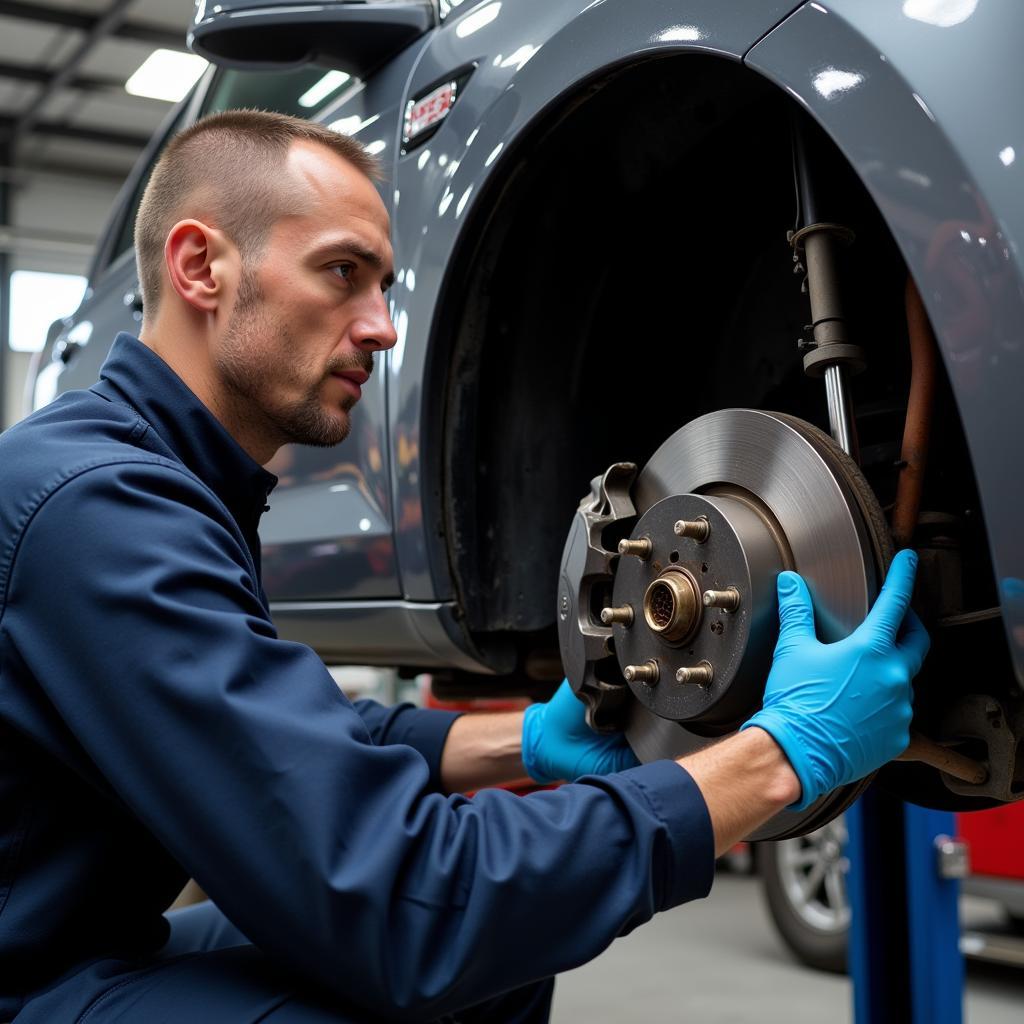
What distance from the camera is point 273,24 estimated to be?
114 centimetres

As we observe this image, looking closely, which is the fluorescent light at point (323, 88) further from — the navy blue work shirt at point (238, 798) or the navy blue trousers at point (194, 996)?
the navy blue trousers at point (194, 996)

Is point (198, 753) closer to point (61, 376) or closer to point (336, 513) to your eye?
point (336, 513)

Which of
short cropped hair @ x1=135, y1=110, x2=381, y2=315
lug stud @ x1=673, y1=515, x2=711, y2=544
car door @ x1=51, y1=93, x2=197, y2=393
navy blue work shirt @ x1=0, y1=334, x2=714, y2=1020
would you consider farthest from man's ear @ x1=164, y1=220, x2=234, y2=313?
car door @ x1=51, y1=93, x2=197, y2=393

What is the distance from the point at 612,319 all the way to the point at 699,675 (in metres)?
0.46

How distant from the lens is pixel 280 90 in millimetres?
1630

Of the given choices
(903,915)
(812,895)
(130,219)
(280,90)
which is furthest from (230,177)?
(812,895)

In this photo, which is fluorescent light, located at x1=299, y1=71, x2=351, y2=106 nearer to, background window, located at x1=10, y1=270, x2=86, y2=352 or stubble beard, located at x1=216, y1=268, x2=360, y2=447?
stubble beard, located at x1=216, y1=268, x2=360, y2=447

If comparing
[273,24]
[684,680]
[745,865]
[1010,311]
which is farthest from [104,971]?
[745,865]

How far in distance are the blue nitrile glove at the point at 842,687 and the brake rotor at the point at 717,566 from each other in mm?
17

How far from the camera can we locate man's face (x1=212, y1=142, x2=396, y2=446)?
94cm

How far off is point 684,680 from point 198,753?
33cm

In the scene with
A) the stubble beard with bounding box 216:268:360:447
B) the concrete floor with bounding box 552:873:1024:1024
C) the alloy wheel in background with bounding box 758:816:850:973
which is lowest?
the concrete floor with bounding box 552:873:1024:1024

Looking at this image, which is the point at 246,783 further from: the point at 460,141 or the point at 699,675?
the point at 460,141

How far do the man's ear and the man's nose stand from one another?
11 centimetres
